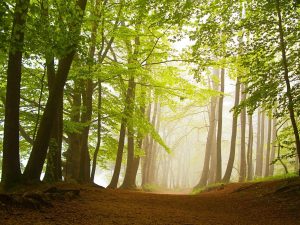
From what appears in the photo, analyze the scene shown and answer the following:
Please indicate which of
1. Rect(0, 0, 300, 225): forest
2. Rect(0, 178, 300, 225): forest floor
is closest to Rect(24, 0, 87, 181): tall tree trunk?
Rect(0, 0, 300, 225): forest

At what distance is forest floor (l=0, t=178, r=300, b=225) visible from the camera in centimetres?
491

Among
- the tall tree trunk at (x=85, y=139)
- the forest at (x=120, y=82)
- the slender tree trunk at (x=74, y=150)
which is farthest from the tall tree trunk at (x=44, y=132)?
the slender tree trunk at (x=74, y=150)

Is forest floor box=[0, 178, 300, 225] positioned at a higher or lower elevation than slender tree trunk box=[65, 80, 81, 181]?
lower

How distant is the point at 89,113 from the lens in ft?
40.9

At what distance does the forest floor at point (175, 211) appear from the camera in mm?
4910

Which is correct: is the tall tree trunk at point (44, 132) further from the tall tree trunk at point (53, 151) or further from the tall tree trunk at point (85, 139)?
the tall tree trunk at point (85, 139)

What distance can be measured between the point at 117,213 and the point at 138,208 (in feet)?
3.08

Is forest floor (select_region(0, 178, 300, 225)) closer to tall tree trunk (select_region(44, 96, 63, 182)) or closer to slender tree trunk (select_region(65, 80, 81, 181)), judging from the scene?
tall tree trunk (select_region(44, 96, 63, 182))

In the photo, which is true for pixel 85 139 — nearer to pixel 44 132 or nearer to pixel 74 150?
pixel 74 150

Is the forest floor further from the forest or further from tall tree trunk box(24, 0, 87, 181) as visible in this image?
tall tree trunk box(24, 0, 87, 181)

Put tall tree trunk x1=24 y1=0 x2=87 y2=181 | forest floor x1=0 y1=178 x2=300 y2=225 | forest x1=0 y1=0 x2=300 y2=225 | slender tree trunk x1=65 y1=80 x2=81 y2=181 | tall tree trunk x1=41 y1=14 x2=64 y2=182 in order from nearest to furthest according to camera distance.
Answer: forest floor x1=0 y1=178 x2=300 y2=225, forest x1=0 y1=0 x2=300 y2=225, tall tree trunk x1=24 y1=0 x2=87 y2=181, tall tree trunk x1=41 y1=14 x2=64 y2=182, slender tree trunk x1=65 y1=80 x2=81 y2=181

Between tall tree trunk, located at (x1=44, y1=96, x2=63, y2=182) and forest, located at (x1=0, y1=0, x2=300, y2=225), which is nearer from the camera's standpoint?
forest, located at (x1=0, y1=0, x2=300, y2=225)

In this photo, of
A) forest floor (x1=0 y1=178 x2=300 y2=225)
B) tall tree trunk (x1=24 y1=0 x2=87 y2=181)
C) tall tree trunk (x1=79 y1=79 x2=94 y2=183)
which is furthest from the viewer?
tall tree trunk (x1=79 y1=79 x2=94 y2=183)

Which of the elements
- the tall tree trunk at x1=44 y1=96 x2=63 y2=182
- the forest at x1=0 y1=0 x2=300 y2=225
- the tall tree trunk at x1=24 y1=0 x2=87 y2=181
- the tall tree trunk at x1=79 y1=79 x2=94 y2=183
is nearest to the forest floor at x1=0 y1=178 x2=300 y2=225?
the forest at x1=0 y1=0 x2=300 y2=225
